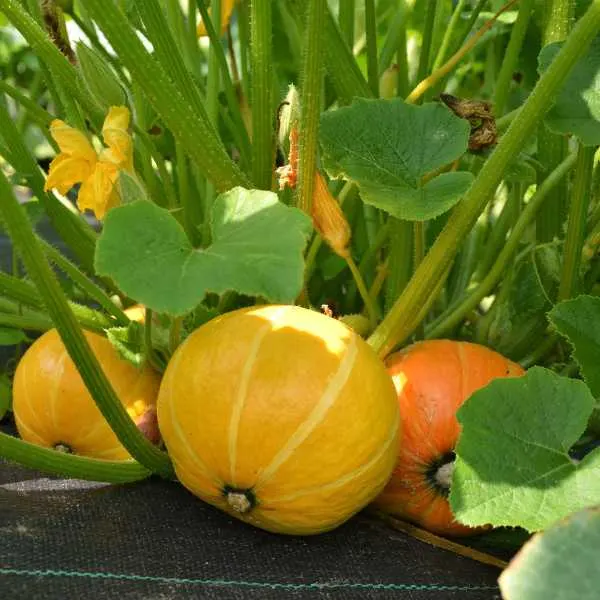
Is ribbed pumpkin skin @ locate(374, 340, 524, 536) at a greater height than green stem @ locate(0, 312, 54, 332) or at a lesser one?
lesser

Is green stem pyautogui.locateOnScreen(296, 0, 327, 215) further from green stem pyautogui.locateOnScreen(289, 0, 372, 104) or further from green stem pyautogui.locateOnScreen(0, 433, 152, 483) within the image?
green stem pyautogui.locateOnScreen(0, 433, 152, 483)

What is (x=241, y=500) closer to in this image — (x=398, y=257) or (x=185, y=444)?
(x=185, y=444)

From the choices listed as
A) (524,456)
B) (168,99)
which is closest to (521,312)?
(524,456)

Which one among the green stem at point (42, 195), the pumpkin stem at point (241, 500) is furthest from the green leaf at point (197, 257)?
the green stem at point (42, 195)

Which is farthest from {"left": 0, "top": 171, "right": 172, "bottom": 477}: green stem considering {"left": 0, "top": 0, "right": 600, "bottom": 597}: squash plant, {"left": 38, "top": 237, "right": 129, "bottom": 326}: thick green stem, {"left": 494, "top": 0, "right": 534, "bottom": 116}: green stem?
{"left": 494, "top": 0, "right": 534, "bottom": 116}: green stem

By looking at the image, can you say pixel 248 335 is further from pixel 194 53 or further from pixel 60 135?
pixel 194 53

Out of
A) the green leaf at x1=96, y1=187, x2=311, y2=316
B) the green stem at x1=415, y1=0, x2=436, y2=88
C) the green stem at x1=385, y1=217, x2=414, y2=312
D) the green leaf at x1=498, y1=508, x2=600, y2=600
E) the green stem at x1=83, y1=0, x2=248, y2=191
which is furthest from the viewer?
the green stem at x1=415, y1=0, x2=436, y2=88
